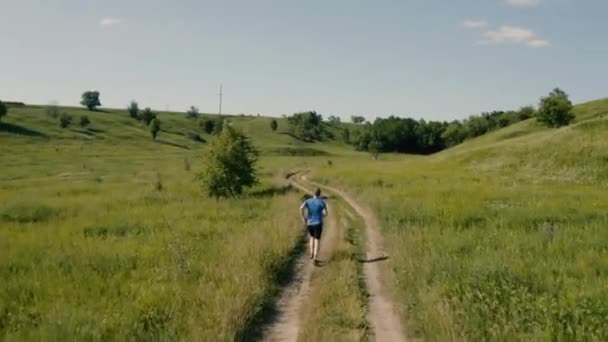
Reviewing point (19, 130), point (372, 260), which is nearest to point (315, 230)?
point (372, 260)

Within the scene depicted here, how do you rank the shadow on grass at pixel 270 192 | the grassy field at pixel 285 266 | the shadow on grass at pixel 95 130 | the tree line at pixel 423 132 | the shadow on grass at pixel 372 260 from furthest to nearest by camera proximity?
the tree line at pixel 423 132 < the shadow on grass at pixel 95 130 < the shadow on grass at pixel 270 192 < the shadow on grass at pixel 372 260 < the grassy field at pixel 285 266

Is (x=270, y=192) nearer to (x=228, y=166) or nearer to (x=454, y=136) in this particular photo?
(x=228, y=166)

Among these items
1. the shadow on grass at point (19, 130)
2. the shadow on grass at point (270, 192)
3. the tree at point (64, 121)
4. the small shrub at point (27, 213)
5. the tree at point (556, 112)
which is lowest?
the small shrub at point (27, 213)

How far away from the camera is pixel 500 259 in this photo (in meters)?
14.6

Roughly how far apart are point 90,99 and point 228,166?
16328 cm

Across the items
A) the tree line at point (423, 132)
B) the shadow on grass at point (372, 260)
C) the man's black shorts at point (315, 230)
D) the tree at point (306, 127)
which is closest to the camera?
the shadow on grass at point (372, 260)

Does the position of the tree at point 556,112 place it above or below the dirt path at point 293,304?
above

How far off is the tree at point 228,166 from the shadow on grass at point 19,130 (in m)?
81.2

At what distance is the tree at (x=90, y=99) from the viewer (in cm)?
18775

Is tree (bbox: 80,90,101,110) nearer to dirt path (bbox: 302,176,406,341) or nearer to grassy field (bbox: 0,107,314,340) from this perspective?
grassy field (bbox: 0,107,314,340)

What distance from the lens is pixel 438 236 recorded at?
19.2 m

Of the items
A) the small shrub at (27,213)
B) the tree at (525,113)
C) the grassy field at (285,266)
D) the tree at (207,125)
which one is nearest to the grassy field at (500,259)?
the grassy field at (285,266)

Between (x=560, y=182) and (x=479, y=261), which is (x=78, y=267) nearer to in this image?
(x=479, y=261)

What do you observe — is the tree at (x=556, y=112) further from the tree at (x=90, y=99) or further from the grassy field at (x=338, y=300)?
the tree at (x=90, y=99)
